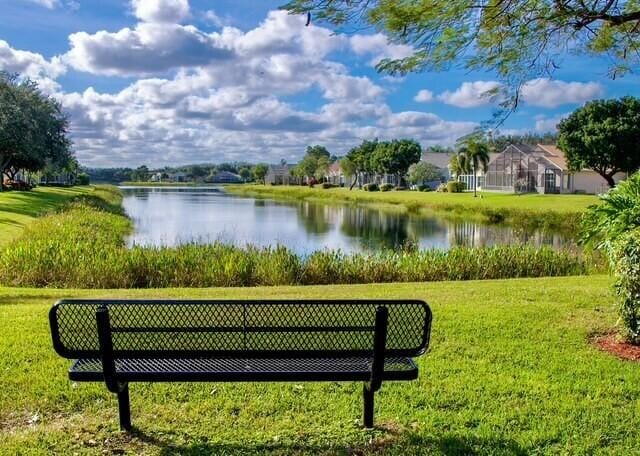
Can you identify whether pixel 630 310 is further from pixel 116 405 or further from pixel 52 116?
pixel 52 116

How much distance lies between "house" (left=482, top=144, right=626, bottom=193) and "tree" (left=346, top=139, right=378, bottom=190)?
2990 centimetres

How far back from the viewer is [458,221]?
3888 cm

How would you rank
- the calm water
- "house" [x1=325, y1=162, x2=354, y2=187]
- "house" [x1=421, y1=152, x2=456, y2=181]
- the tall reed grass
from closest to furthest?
1. the tall reed grass
2. the calm water
3. "house" [x1=421, y1=152, x2=456, y2=181]
4. "house" [x1=325, y1=162, x2=354, y2=187]

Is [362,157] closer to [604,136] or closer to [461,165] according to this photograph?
[461,165]

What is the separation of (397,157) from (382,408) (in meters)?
84.5

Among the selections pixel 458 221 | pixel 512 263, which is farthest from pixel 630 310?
pixel 458 221

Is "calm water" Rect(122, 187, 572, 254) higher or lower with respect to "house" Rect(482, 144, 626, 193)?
lower

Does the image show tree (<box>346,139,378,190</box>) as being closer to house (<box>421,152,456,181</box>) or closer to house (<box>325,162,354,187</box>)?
house (<box>421,152,456,181</box>)

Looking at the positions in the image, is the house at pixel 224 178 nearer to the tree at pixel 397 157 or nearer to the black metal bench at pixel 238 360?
the tree at pixel 397 157

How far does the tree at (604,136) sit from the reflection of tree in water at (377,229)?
17.3m

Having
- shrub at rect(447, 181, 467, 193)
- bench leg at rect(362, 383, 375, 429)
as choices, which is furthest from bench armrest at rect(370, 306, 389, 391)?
shrub at rect(447, 181, 467, 193)

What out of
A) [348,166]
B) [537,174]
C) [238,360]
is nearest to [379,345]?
[238,360]

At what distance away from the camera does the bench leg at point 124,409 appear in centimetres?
387

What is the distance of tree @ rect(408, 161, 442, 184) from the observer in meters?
83.9
